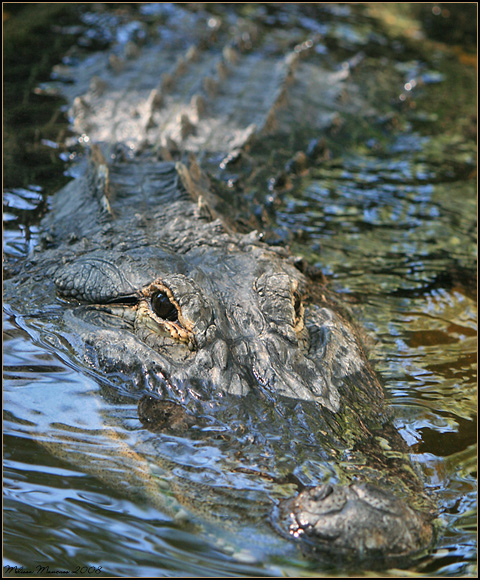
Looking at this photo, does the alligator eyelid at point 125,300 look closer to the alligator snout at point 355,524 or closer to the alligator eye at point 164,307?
the alligator eye at point 164,307

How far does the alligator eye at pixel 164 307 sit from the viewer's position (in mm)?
3055

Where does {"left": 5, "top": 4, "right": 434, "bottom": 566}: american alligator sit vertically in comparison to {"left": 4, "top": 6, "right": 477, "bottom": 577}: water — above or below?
above

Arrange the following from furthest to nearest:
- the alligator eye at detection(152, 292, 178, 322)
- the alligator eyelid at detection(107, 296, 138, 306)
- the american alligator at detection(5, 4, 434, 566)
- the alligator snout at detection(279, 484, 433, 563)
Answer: the alligator eyelid at detection(107, 296, 138, 306), the alligator eye at detection(152, 292, 178, 322), the american alligator at detection(5, 4, 434, 566), the alligator snout at detection(279, 484, 433, 563)

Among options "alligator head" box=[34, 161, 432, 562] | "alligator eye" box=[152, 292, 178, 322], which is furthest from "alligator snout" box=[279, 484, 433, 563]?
"alligator eye" box=[152, 292, 178, 322]

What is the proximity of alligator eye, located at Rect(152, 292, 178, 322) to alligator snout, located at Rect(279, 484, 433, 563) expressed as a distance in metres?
1.10

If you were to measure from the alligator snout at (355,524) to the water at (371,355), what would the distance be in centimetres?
8

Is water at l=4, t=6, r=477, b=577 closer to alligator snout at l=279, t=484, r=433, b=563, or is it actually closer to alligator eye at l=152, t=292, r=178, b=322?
alligator snout at l=279, t=484, r=433, b=563

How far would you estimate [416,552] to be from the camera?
2.25 metres

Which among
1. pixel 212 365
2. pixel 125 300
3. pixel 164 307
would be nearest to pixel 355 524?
pixel 212 365

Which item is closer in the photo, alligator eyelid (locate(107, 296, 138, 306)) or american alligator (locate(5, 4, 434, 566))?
american alligator (locate(5, 4, 434, 566))

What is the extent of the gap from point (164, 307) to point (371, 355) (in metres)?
1.31

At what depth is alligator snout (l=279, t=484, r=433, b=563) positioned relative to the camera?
217cm

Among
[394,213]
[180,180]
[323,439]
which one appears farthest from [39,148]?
[323,439]

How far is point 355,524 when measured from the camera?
2.17m
